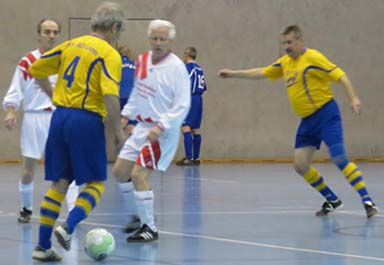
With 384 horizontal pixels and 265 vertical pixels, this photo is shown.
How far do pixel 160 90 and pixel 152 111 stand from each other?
0.19 m

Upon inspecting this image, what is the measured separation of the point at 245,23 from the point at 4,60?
16.4 ft

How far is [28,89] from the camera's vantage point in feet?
35.8

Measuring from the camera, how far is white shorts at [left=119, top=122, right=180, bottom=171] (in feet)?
30.5

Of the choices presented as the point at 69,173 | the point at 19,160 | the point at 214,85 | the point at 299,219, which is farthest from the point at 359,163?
the point at 69,173

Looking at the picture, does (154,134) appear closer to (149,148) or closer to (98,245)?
(149,148)

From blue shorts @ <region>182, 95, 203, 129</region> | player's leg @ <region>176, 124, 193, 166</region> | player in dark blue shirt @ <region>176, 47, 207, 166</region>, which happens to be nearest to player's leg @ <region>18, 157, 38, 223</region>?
player in dark blue shirt @ <region>176, 47, 207, 166</region>

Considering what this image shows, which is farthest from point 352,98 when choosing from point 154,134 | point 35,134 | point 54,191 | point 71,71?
point 54,191

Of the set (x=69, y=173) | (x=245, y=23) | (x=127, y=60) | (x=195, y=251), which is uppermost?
(x=245, y=23)

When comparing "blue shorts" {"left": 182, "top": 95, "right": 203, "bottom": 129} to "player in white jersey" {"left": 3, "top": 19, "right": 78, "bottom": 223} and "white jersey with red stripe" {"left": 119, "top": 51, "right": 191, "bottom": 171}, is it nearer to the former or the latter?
"player in white jersey" {"left": 3, "top": 19, "right": 78, "bottom": 223}

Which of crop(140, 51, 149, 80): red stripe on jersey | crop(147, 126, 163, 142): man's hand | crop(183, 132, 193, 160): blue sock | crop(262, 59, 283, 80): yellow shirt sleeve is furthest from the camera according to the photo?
crop(183, 132, 193, 160): blue sock

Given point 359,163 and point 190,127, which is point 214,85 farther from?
point 359,163

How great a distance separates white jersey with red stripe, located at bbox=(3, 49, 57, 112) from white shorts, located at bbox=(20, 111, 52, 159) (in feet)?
0.28

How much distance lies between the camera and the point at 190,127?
21281 millimetres

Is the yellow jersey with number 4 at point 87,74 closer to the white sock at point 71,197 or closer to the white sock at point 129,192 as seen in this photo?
the white sock at point 129,192
